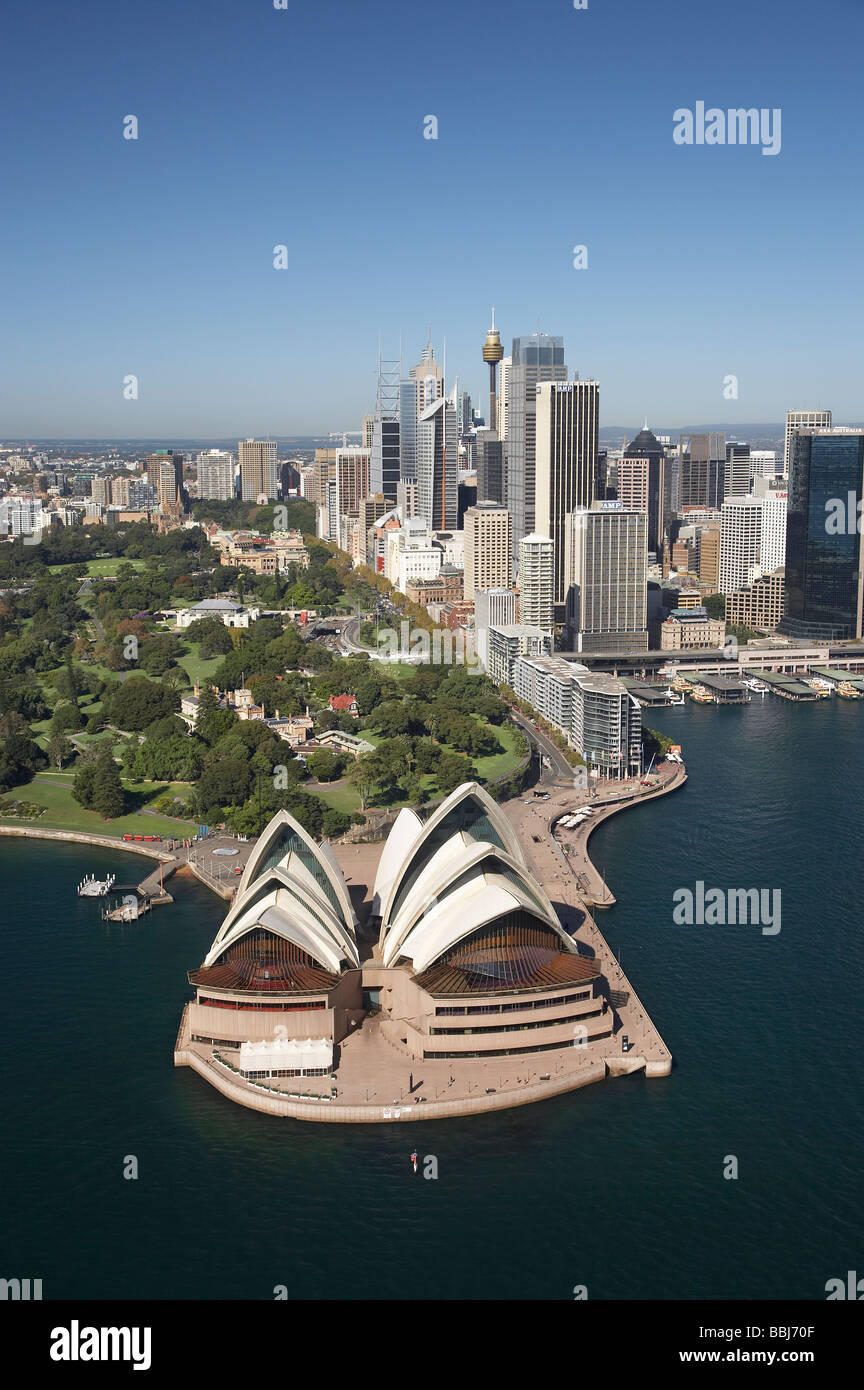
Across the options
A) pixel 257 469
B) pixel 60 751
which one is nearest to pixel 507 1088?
pixel 60 751

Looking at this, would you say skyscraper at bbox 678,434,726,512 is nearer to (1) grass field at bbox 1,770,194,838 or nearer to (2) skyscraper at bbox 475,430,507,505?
(2) skyscraper at bbox 475,430,507,505

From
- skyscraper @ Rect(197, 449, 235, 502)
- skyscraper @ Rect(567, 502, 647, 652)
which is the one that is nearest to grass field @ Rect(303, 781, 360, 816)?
skyscraper @ Rect(567, 502, 647, 652)

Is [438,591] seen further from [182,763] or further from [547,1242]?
[547,1242]

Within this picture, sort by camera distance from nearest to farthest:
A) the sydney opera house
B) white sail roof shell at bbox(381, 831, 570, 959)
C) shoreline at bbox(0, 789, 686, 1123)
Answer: shoreline at bbox(0, 789, 686, 1123)
the sydney opera house
white sail roof shell at bbox(381, 831, 570, 959)

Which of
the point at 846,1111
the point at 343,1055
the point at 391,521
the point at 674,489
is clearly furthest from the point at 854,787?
the point at 674,489

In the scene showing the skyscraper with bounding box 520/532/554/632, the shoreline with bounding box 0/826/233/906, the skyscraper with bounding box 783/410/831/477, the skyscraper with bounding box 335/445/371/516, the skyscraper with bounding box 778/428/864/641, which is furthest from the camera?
the skyscraper with bounding box 335/445/371/516
